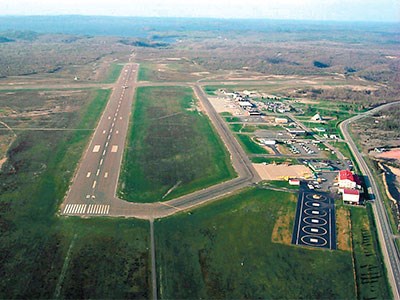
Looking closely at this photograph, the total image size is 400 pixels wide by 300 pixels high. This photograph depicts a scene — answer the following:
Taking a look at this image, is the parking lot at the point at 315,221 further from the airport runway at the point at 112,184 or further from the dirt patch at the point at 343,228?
the airport runway at the point at 112,184

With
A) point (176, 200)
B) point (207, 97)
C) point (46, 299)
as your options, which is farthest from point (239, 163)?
point (207, 97)

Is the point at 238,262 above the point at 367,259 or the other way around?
above

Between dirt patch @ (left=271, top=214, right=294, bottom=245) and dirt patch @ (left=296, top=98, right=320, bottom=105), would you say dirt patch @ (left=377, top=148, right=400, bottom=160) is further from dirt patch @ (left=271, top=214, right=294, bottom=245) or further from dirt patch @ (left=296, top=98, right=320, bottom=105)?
dirt patch @ (left=296, top=98, right=320, bottom=105)

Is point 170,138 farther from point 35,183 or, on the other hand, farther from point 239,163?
point 35,183

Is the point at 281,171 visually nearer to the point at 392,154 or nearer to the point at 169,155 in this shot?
the point at 169,155

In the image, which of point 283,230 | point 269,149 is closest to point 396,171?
point 269,149
